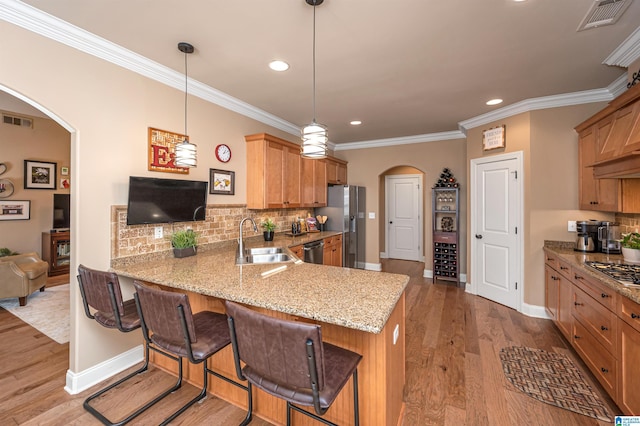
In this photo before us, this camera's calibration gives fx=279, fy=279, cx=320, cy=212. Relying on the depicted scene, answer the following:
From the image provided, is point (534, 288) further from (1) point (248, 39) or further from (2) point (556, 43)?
(1) point (248, 39)

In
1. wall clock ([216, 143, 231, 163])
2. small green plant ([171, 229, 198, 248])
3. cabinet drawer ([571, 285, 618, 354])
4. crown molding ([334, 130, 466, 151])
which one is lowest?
cabinet drawer ([571, 285, 618, 354])

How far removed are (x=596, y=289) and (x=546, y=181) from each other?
1775 mm

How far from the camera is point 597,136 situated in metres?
2.79

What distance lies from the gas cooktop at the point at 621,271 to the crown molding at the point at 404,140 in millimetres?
3079

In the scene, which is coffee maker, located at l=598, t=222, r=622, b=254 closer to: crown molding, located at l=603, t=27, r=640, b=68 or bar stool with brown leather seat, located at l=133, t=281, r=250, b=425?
crown molding, located at l=603, t=27, r=640, b=68

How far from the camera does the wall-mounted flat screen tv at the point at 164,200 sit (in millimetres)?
2375

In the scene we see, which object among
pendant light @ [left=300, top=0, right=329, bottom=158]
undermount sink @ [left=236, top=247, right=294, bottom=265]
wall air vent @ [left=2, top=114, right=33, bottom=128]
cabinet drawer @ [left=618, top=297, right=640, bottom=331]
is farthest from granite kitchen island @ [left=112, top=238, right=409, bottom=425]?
wall air vent @ [left=2, top=114, right=33, bottom=128]

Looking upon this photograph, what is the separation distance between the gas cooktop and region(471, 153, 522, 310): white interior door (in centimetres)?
129

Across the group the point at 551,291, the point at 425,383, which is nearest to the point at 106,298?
the point at 425,383

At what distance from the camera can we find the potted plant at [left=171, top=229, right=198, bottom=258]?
2.67 metres

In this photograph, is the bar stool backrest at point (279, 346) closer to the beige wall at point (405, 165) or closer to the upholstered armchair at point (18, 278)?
the upholstered armchair at point (18, 278)

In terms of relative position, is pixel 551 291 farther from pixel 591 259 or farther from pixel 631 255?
pixel 631 255

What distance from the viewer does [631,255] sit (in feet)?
7.98

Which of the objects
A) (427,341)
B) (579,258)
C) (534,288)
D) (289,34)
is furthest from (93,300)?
(534,288)
